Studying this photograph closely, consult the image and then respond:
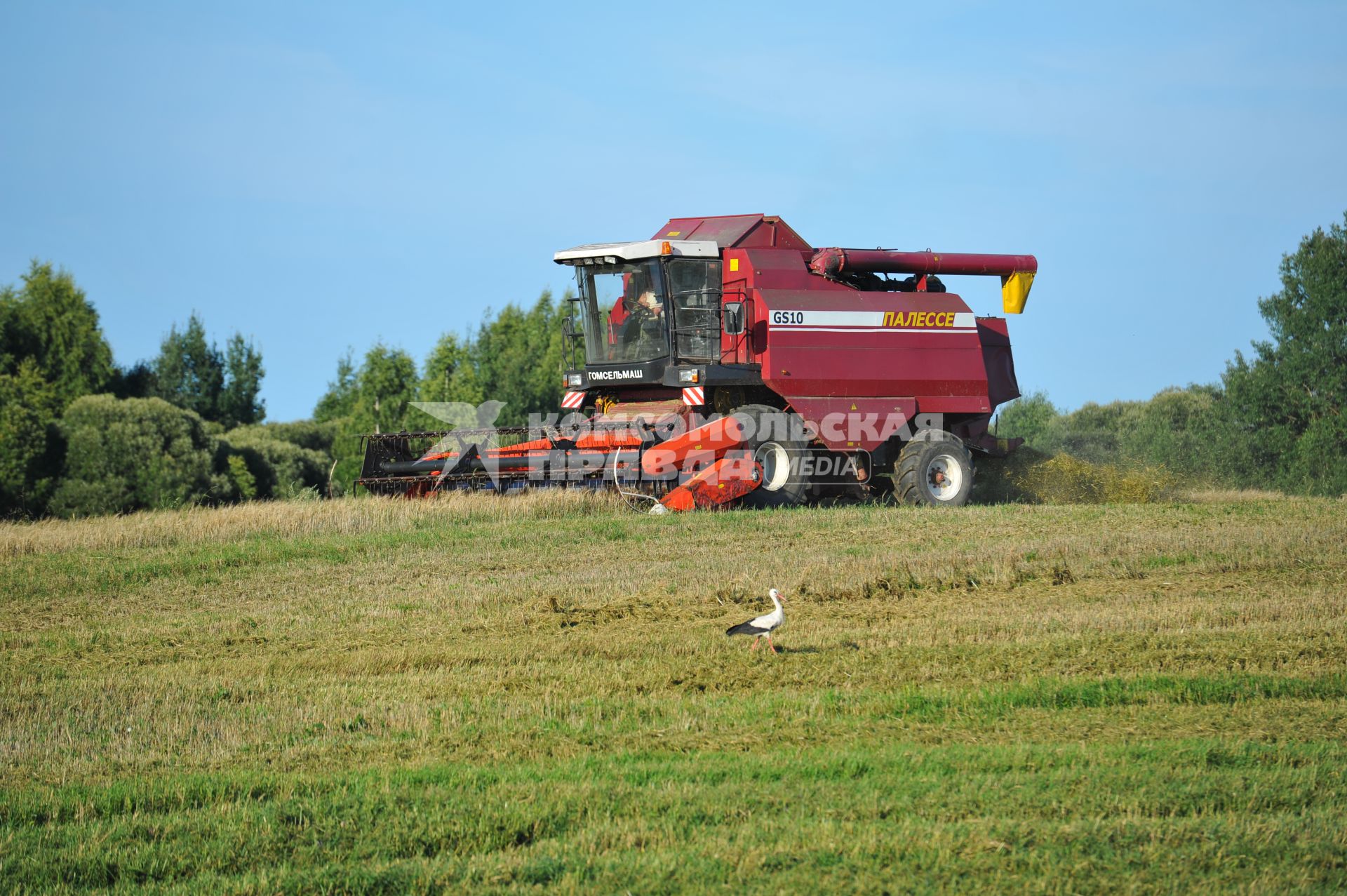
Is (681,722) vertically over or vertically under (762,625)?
under

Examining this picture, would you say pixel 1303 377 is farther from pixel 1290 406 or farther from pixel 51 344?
pixel 51 344

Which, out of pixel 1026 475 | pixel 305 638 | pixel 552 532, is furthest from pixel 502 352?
pixel 305 638

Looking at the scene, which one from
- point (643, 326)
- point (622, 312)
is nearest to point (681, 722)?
point (643, 326)

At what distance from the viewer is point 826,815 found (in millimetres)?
5078

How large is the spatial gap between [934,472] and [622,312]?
5229 mm

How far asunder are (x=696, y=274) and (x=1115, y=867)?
45.5ft

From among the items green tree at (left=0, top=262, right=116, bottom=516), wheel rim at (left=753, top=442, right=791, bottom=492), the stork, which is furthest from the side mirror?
green tree at (left=0, top=262, right=116, bottom=516)

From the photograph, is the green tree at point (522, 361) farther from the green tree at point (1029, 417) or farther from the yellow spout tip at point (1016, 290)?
the yellow spout tip at point (1016, 290)

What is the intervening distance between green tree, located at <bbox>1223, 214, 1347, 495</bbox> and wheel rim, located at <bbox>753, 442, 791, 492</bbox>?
80.5 feet

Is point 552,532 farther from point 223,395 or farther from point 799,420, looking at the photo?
point 223,395

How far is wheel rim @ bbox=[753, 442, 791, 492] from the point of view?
1747 cm

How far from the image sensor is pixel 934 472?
61.4 feet

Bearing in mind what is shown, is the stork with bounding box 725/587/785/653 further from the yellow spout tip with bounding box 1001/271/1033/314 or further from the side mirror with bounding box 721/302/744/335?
the yellow spout tip with bounding box 1001/271/1033/314

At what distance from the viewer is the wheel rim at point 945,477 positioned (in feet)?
60.9
